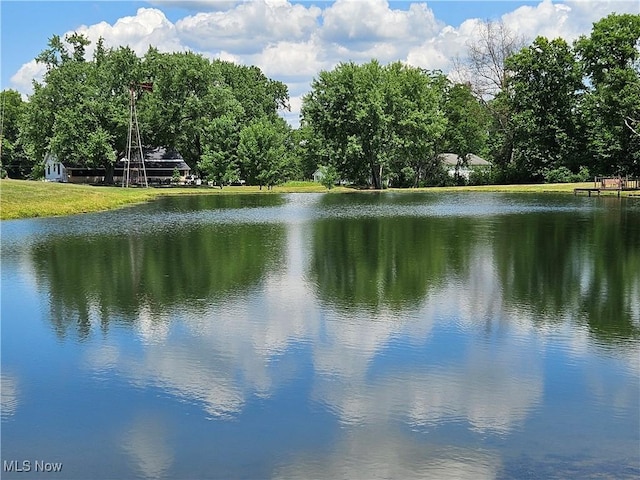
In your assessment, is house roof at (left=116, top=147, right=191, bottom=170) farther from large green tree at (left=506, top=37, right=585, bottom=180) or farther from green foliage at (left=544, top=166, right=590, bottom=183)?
green foliage at (left=544, top=166, right=590, bottom=183)

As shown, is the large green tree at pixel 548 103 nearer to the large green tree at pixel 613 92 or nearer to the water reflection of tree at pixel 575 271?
the large green tree at pixel 613 92

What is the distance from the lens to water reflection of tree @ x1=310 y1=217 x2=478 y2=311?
44.7ft

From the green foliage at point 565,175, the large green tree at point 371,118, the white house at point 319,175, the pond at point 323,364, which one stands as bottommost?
the pond at point 323,364

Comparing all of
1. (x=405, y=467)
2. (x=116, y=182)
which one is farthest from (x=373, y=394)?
(x=116, y=182)

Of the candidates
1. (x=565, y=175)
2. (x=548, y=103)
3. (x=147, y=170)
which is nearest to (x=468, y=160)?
(x=548, y=103)

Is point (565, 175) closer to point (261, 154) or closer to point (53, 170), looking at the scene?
point (261, 154)

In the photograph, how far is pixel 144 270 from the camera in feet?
55.1

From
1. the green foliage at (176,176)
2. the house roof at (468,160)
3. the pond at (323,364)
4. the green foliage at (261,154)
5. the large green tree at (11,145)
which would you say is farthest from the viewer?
the large green tree at (11,145)

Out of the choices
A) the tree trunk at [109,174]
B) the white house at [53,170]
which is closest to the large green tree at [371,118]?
the tree trunk at [109,174]

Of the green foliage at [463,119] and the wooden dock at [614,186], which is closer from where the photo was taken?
the wooden dock at [614,186]

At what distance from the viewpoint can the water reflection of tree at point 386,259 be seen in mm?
13625
